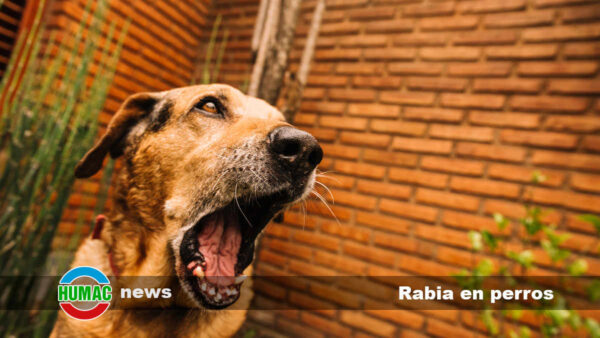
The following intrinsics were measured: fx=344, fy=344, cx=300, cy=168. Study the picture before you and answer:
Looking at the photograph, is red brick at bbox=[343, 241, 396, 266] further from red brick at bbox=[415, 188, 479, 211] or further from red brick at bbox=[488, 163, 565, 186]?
red brick at bbox=[488, 163, 565, 186]

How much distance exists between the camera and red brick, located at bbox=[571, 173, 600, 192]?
2.28m

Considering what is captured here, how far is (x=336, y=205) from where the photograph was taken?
10.1ft

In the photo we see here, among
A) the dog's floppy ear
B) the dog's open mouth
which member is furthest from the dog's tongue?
the dog's floppy ear

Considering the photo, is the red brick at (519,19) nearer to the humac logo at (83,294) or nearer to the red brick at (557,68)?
the red brick at (557,68)

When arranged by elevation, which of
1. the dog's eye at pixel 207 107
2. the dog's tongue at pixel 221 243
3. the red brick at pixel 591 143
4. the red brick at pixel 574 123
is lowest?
the dog's tongue at pixel 221 243

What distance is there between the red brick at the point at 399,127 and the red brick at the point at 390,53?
0.59 meters

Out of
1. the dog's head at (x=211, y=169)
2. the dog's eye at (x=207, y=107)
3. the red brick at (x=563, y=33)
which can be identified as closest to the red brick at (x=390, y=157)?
the red brick at (x=563, y=33)

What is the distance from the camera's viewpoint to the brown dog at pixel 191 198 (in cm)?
114

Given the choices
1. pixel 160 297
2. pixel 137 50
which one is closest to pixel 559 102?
pixel 160 297

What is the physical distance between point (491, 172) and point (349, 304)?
1535mm

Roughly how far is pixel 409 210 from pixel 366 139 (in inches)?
28.6

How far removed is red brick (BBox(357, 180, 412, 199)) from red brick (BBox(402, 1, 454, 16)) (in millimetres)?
1520

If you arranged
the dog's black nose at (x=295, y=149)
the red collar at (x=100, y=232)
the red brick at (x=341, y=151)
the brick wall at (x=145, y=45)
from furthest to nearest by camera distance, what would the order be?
1. the red brick at (x=341, y=151)
2. the brick wall at (x=145, y=45)
3. the red collar at (x=100, y=232)
4. the dog's black nose at (x=295, y=149)

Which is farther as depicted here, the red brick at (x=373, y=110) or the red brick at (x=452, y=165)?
the red brick at (x=373, y=110)
